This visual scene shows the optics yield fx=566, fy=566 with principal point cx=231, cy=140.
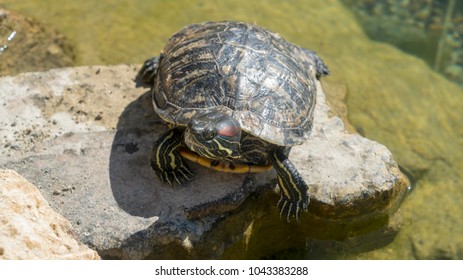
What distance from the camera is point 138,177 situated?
446 cm

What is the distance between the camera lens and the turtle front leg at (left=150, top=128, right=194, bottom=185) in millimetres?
4402

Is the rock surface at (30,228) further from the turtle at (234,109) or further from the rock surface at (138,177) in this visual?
the turtle at (234,109)

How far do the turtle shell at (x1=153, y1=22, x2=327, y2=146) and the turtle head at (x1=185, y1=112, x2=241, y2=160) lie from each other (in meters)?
0.11

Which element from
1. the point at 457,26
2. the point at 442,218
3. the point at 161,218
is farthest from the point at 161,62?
the point at 457,26

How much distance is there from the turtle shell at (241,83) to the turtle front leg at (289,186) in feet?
0.60

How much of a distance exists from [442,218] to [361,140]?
4.09 ft

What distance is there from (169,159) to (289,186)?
957 millimetres

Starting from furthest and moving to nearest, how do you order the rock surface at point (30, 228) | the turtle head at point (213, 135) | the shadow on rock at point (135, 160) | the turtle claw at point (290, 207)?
the turtle claw at point (290, 207), the shadow on rock at point (135, 160), the turtle head at point (213, 135), the rock surface at point (30, 228)

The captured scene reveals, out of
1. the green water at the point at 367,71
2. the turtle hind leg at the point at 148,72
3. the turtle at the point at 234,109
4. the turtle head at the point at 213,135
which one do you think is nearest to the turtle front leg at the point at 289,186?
the turtle at the point at 234,109

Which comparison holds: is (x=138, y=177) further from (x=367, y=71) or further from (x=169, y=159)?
(x=367, y=71)

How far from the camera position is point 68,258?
3.45 m

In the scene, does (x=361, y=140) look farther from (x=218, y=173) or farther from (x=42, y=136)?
(x=42, y=136)

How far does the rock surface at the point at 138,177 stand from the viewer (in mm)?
4133

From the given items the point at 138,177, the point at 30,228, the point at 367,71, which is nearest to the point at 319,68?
the point at 367,71
